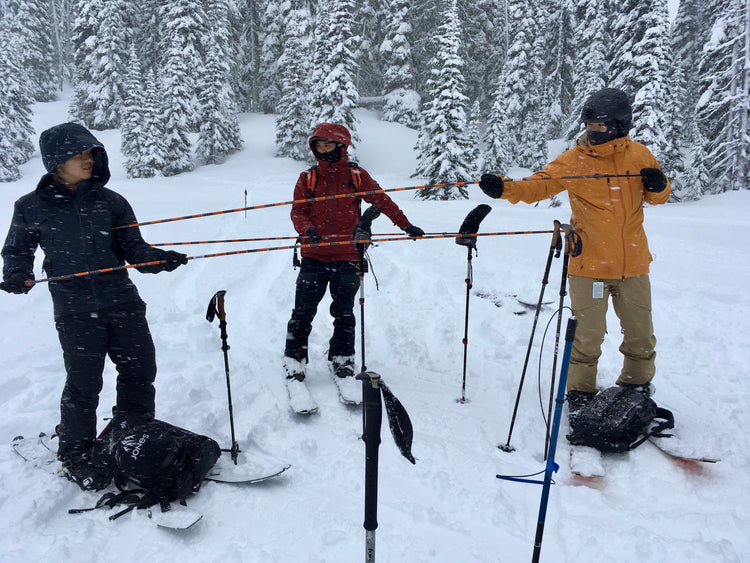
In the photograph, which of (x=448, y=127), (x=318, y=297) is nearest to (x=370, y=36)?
(x=448, y=127)

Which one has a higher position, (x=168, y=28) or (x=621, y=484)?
(x=168, y=28)

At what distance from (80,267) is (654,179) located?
4.48 m

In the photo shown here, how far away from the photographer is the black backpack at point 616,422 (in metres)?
3.84

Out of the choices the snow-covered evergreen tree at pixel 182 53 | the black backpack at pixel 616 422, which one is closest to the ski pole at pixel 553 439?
the black backpack at pixel 616 422

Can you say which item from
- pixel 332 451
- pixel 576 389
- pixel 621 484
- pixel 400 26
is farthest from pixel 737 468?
pixel 400 26

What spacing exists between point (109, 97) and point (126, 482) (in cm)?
4176

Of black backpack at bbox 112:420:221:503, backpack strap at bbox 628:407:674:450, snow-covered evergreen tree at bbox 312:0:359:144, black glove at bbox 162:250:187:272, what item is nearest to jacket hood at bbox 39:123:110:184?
black glove at bbox 162:250:187:272

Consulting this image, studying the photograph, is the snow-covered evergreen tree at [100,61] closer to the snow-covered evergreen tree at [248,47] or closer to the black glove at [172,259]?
the snow-covered evergreen tree at [248,47]

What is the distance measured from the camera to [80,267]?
3395 mm

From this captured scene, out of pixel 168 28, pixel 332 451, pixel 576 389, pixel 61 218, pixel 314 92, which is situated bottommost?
pixel 332 451

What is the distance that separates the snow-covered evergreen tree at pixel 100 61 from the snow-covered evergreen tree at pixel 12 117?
473cm

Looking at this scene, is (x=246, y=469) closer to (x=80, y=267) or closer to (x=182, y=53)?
(x=80, y=267)

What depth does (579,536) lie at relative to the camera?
A: 3047 mm

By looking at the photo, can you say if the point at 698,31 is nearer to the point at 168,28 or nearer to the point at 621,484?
the point at 168,28
